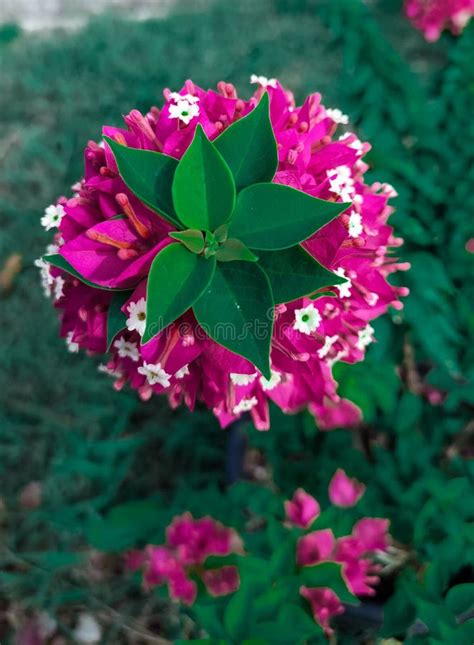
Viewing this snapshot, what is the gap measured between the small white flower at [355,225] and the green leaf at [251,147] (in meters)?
0.09

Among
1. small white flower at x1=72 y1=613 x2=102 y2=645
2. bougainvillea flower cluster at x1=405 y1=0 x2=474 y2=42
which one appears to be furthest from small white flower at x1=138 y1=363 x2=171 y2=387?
bougainvillea flower cluster at x1=405 y1=0 x2=474 y2=42

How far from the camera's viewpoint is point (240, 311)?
498 mm

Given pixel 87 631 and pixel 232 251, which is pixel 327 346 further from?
pixel 87 631

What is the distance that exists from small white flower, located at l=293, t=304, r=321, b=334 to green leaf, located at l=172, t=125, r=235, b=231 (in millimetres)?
105

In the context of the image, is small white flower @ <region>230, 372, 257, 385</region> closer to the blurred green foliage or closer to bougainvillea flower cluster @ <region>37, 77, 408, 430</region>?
bougainvillea flower cluster @ <region>37, 77, 408, 430</region>

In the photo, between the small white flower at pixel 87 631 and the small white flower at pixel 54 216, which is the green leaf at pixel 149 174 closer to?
the small white flower at pixel 54 216

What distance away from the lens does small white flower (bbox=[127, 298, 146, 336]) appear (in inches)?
20.4

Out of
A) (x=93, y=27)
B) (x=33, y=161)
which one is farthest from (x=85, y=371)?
(x=93, y=27)

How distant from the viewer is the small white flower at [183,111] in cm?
56

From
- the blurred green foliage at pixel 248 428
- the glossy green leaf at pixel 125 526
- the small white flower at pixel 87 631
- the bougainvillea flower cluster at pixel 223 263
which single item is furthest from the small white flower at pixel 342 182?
the small white flower at pixel 87 631

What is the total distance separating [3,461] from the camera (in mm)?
1216

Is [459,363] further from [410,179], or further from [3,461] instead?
[3,461]

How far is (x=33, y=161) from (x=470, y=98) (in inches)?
37.8

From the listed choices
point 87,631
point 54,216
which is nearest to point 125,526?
point 87,631
